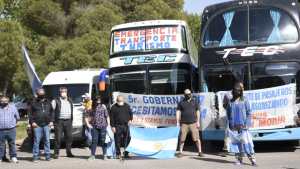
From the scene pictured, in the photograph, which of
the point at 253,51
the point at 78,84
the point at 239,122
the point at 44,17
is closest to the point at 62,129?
the point at 78,84

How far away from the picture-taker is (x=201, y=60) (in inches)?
639

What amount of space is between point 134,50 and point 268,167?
22.3ft

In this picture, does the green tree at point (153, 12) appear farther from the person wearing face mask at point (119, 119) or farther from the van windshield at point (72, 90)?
the person wearing face mask at point (119, 119)

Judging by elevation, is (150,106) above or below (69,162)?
above

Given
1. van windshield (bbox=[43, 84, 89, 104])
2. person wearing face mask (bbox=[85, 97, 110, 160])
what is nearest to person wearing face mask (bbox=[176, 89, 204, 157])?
person wearing face mask (bbox=[85, 97, 110, 160])

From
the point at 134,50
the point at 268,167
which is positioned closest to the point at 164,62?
the point at 134,50

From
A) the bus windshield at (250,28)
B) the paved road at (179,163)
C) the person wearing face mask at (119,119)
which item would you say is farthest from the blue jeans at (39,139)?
the bus windshield at (250,28)

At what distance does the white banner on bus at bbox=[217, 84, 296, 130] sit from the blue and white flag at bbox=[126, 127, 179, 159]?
1.89 metres

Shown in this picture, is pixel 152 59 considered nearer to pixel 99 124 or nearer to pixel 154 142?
pixel 154 142

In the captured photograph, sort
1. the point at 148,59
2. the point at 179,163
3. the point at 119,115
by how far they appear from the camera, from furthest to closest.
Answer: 1. the point at 148,59
2. the point at 119,115
3. the point at 179,163

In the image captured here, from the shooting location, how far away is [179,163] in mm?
13961

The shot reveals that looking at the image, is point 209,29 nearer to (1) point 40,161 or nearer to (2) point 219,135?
(2) point 219,135

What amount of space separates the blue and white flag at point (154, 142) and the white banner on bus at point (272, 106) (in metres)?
1.89

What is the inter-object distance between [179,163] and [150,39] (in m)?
5.35
